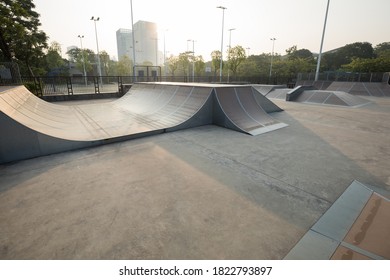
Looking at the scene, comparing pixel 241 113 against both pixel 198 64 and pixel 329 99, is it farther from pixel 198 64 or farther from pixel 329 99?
pixel 198 64

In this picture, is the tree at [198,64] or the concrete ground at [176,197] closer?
the concrete ground at [176,197]

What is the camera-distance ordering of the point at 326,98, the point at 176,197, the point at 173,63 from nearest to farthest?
the point at 176,197
the point at 326,98
the point at 173,63

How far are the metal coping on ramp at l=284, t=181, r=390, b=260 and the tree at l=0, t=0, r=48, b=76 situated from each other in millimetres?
27356

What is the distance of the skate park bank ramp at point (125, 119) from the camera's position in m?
4.85

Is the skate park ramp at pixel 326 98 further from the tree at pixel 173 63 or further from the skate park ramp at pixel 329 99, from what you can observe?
the tree at pixel 173 63

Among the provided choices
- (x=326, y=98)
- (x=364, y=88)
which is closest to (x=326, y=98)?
(x=326, y=98)

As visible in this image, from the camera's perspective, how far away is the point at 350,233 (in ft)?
8.45

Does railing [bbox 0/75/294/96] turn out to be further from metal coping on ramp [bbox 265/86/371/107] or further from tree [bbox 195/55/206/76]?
tree [bbox 195/55/206/76]

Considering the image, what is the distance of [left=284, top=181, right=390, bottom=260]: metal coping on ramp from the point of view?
2.25m

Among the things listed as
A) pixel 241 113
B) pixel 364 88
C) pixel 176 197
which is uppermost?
pixel 364 88

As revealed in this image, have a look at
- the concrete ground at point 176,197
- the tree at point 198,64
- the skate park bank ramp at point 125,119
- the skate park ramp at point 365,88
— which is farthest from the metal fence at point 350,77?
the tree at point 198,64

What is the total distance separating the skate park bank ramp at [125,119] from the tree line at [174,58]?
1872 centimetres

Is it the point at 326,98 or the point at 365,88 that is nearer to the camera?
the point at 326,98

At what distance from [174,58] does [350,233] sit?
79.9 metres
